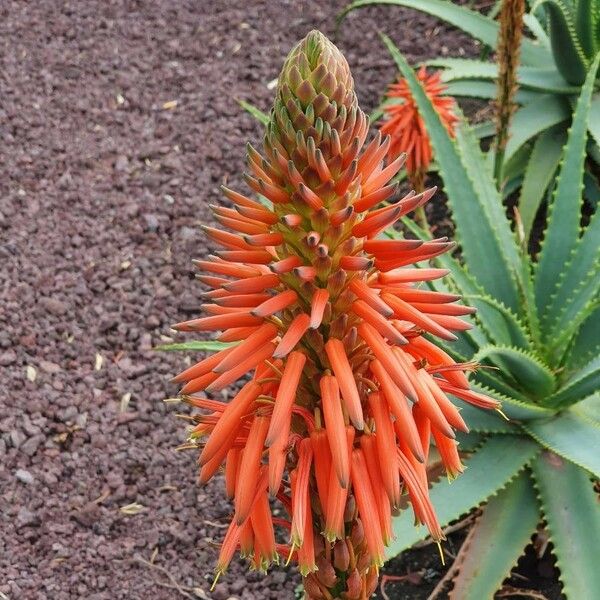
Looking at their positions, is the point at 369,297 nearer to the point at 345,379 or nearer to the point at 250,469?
the point at 345,379

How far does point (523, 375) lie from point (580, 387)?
0.53 ft

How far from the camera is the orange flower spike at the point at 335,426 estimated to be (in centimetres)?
139

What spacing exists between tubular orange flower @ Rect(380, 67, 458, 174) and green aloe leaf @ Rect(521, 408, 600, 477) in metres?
1.04

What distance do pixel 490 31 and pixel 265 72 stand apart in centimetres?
113

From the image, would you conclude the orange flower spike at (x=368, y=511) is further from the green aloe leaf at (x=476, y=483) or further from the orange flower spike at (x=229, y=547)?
the green aloe leaf at (x=476, y=483)

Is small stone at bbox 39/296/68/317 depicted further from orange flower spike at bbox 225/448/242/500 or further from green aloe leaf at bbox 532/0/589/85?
green aloe leaf at bbox 532/0/589/85

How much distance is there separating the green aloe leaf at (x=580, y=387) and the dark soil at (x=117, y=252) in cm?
64

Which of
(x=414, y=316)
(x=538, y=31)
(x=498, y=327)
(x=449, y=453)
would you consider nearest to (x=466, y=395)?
(x=449, y=453)

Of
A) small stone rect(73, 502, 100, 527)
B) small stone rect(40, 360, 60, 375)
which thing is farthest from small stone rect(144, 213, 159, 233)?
small stone rect(73, 502, 100, 527)

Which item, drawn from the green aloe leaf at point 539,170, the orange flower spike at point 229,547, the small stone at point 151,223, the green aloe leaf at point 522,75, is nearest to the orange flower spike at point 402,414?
the orange flower spike at point 229,547

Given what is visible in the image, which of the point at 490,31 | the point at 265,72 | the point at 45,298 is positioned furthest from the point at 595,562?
the point at 265,72

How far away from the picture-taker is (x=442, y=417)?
145cm

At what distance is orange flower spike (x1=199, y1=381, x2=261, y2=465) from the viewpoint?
59.2 inches

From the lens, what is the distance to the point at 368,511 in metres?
1.45
